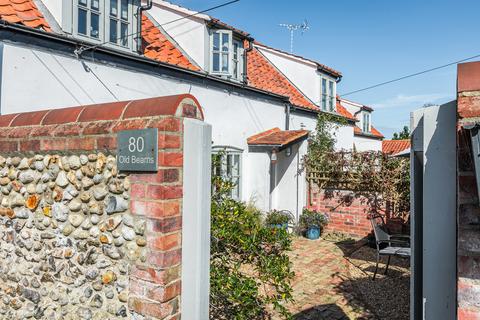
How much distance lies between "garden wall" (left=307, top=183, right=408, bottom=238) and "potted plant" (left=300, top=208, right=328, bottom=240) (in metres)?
0.36

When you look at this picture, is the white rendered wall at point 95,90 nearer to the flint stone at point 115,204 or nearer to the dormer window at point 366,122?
the flint stone at point 115,204

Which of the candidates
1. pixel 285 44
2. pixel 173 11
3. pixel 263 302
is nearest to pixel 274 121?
pixel 173 11

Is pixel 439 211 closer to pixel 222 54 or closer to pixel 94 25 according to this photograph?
pixel 94 25

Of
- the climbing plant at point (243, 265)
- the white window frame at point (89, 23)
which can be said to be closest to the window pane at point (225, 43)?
the white window frame at point (89, 23)

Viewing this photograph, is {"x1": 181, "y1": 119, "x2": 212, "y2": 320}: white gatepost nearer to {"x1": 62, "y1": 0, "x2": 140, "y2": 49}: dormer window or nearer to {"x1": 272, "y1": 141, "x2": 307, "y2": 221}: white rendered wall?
{"x1": 62, "y1": 0, "x2": 140, "y2": 49}: dormer window

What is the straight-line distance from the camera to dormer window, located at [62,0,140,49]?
6.31 m

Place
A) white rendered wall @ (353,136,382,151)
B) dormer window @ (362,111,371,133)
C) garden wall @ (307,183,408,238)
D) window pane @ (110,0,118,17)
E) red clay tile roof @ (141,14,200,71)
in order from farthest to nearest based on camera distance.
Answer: dormer window @ (362,111,371,133), white rendered wall @ (353,136,382,151), garden wall @ (307,183,408,238), red clay tile roof @ (141,14,200,71), window pane @ (110,0,118,17)

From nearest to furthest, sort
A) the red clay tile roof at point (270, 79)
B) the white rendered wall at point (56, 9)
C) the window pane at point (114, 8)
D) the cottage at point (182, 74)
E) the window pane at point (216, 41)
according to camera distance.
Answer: the cottage at point (182, 74)
the white rendered wall at point (56, 9)
the window pane at point (114, 8)
the window pane at point (216, 41)
the red clay tile roof at point (270, 79)

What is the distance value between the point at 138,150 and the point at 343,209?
9727mm

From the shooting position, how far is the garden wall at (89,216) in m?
2.37

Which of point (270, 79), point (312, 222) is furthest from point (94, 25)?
point (312, 222)

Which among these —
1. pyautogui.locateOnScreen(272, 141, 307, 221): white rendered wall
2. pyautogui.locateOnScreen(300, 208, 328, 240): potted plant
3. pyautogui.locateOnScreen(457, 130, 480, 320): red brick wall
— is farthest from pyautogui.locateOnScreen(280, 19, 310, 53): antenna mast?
pyautogui.locateOnScreen(457, 130, 480, 320): red brick wall

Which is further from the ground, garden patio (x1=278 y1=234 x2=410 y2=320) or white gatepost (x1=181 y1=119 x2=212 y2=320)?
white gatepost (x1=181 y1=119 x2=212 y2=320)

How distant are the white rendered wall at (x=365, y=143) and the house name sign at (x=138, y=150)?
18706 mm
